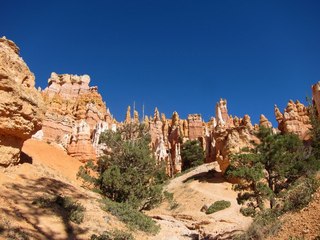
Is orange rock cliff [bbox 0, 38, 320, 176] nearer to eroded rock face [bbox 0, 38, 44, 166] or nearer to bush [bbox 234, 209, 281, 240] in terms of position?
eroded rock face [bbox 0, 38, 44, 166]

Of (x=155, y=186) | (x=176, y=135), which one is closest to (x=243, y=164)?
(x=155, y=186)

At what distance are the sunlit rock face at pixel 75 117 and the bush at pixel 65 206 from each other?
108 ft

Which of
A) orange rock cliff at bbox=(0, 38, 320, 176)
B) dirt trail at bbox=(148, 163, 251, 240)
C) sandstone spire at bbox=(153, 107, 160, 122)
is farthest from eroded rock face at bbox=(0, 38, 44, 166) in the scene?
sandstone spire at bbox=(153, 107, 160, 122)

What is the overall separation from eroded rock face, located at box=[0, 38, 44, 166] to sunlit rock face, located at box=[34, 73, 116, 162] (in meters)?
30.5

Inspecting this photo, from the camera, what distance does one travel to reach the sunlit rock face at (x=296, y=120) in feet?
172

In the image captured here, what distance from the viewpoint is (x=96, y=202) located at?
18656 mm

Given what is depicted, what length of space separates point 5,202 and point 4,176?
118 inches

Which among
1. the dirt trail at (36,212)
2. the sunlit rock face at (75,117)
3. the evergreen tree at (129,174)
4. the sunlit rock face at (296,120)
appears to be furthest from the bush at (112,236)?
the sunlit rock face at (296,120)

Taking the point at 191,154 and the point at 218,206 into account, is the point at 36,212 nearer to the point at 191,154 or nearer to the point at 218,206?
the point at 218,206

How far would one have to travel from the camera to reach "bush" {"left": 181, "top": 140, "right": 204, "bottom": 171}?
59.7 metres

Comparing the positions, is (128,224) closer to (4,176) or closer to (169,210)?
(4,176)

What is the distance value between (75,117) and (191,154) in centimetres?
2405

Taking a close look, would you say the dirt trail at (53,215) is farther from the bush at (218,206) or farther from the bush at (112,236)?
the bush at (218,206)

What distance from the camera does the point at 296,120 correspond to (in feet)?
176
